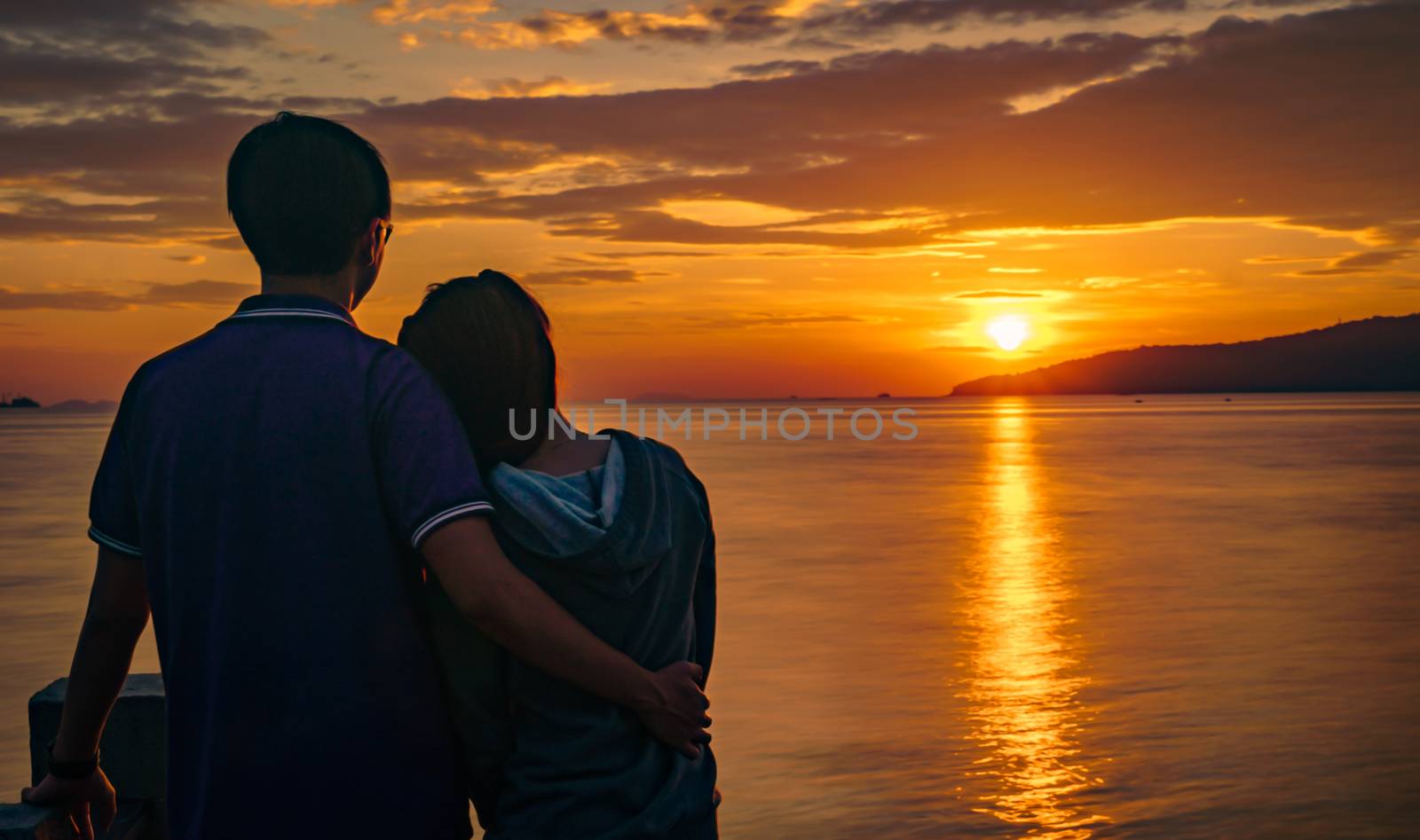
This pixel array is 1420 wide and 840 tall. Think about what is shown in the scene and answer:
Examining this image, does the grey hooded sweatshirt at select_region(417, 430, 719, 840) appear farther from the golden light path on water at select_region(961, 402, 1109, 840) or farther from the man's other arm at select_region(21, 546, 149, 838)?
the golden light path on water at select_region(961, 402, 1109, 840)

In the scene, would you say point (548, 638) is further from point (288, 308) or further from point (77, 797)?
point (77, 797)

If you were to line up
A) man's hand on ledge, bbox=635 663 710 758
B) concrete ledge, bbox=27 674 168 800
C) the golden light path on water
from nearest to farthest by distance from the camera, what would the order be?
1. man's hand on ledge, bbox=635 663 710 758
2. concrete ledge, bbox=27 674 168 800
3. the golden light path on water

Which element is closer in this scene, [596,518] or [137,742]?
[596,518]

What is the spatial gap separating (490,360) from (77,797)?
0.99 m

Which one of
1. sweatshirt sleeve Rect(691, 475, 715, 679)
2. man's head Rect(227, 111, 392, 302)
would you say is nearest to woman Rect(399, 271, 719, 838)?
sweatshirt sleeve Rect(691, 475, 715, 679)

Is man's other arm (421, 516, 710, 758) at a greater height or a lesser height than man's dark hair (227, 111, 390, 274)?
lesser

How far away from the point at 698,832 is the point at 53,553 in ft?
62.2

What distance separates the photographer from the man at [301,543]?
1.65 metres

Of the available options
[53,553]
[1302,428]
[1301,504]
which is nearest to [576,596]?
[53,553]

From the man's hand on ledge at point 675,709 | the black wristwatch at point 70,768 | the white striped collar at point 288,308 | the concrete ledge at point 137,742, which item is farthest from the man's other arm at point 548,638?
the concrete ledge at point 137,742

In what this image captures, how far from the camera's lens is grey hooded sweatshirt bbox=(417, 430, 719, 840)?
5.90 feet

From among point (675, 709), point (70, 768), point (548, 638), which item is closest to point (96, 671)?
point (70, 768)

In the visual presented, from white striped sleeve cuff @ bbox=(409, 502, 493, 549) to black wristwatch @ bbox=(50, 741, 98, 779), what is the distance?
0.75m

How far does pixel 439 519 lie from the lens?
5.37 feet
